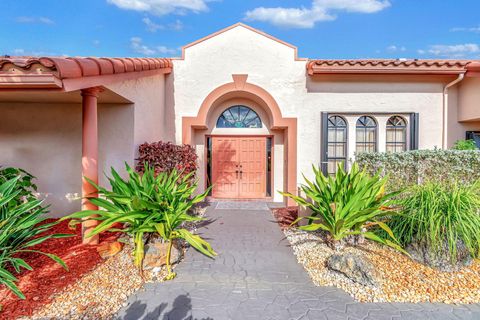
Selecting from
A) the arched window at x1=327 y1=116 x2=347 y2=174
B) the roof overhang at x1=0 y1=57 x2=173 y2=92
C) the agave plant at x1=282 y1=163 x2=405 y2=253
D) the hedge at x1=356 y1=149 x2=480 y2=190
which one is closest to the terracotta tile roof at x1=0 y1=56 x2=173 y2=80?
the roof overhang at x1=0 y1=57 x2=173 y2=92

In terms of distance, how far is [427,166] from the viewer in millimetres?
5789

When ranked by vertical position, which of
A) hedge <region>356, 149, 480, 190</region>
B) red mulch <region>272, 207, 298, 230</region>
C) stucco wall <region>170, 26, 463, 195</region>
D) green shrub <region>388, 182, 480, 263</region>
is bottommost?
red mulch <region>272, 207, 298, 230</region>

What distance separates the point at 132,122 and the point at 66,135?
2.09 metres

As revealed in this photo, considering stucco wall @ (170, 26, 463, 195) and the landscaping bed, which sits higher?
stucco wall @ (170, 26, 463, 195)

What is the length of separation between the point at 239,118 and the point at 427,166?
20.2ft

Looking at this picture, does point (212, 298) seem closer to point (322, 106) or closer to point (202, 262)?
point (202, 262)

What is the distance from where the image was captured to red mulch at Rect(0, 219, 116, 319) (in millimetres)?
3197

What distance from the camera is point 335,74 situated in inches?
314

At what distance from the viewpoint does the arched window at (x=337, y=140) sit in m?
8.41

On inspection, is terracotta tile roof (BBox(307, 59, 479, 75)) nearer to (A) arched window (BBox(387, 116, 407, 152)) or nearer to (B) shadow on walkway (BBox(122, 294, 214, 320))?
(A) arched window (BBox(387, 116, 407, 152))

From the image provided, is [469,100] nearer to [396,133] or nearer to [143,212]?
[396,133]

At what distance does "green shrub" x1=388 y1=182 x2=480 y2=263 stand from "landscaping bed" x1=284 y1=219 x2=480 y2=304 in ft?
1.15

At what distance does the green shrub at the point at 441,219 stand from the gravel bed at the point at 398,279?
36 cm

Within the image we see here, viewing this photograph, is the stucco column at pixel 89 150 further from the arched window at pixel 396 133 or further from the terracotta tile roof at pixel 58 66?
the arched window at pixel 396 133
